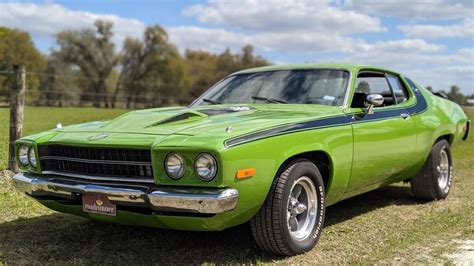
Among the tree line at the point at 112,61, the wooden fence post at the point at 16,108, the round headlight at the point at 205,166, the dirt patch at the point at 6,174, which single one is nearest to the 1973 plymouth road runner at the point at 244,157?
the round headlight at the point at 205,166

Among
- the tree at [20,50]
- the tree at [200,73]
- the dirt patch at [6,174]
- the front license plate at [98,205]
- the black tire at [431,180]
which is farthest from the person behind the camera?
the tree at [200,73]

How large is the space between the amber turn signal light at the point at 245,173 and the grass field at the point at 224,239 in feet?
2.40

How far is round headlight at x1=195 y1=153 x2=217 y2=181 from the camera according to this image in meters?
3.43

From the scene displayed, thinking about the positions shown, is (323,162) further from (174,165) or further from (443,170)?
(443,170)

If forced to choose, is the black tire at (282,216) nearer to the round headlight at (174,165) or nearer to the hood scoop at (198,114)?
the round headlight at (174,165)

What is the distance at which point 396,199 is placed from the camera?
21.5 ft

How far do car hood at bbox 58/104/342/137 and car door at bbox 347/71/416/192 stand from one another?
1.24 ft

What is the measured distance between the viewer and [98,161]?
3.84 m

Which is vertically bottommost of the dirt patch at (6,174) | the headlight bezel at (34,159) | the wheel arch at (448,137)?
the dirt patch at (6,174)

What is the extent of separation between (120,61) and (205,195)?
56.8m

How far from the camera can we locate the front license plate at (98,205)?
12.3 ft

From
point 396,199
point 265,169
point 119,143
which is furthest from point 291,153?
point 396,199

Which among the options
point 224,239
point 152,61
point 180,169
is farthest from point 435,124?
point 152,61

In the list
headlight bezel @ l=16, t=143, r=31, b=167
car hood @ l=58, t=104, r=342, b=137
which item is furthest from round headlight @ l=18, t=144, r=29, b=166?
car hood @ l=58, t=104, r=342, b=137
